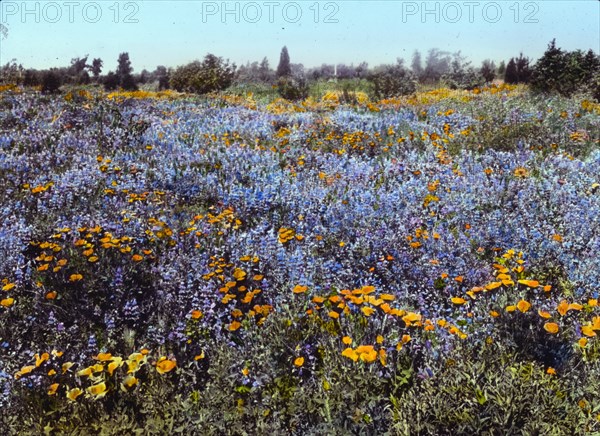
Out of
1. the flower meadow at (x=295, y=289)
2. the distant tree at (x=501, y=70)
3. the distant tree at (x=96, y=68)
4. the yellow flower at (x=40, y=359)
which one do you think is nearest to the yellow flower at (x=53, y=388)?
the flower meadow at (x=295, y=289)

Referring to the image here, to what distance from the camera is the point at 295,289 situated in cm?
314

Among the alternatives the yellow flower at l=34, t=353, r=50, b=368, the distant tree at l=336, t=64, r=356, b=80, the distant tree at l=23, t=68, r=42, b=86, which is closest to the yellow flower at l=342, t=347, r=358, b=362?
the yellow flower at l=34, t=353, r=50, b=368

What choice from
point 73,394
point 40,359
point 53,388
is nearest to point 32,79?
point 40,359

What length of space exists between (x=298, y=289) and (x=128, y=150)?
491 centimetres

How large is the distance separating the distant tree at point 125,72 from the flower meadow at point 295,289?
19.9 metres

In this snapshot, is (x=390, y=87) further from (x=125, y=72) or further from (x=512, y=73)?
(x=125, y=72)

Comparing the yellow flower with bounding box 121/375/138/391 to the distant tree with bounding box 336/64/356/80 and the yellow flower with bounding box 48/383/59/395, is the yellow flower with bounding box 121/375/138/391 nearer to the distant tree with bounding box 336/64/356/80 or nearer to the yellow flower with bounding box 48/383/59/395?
the yellow flower with bounding box 48/383/59/395

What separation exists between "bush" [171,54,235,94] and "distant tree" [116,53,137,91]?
3.16m

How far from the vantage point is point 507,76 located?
Result: 2436cm

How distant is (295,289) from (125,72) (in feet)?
89.6

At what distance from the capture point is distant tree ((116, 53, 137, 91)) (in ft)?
84.9

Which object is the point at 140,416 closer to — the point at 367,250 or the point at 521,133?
the point at 367,250

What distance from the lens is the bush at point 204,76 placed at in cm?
2166

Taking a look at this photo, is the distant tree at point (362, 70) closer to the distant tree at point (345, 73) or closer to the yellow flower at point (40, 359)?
the distant tree at point (345, 73)
